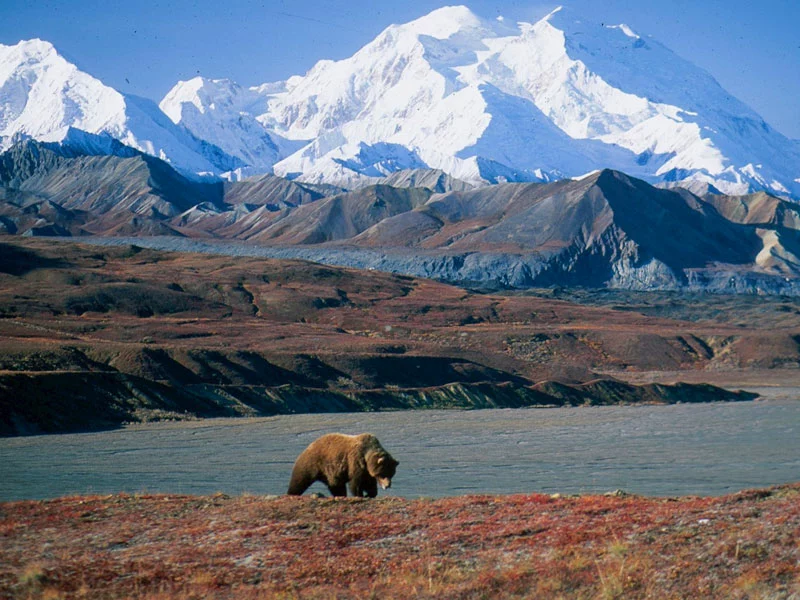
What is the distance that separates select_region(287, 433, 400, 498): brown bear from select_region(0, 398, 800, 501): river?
6.24m

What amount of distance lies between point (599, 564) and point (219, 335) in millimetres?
78224

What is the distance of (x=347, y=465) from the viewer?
1695cm

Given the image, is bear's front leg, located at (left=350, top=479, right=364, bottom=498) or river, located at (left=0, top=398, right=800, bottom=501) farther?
river, located at (left=0, top=398, right=800, bottom=501)

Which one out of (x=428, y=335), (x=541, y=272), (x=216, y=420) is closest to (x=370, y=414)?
(x=216, y=420)

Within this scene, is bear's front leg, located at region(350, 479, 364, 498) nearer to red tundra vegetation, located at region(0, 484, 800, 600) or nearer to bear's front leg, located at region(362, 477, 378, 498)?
bear's front leg, located at region(362, 477, 378, 498)

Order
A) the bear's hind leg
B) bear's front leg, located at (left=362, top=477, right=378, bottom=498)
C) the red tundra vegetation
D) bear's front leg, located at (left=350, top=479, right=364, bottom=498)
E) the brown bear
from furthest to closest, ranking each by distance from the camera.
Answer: the bear's hind leg
bear's front leg, located at (left=362, top=477, right=378, bottom=498)
bear's front leg, located at (left=350, top=479, right=364, bottom=498)
the brown bear
the red tundra vegetation

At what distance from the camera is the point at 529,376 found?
83.1m

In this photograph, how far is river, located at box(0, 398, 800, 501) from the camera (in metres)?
33.5

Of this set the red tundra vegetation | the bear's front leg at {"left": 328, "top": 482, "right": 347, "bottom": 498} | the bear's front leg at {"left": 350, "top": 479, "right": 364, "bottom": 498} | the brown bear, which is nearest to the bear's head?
the brown bear

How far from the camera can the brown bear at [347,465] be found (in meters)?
16.5

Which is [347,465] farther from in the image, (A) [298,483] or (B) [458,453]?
(B) [458,453]

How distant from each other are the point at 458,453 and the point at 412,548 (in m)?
31.2

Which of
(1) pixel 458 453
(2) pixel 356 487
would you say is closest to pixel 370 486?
(2) pixel 356 487

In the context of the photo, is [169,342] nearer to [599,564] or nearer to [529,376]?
[529,376]
